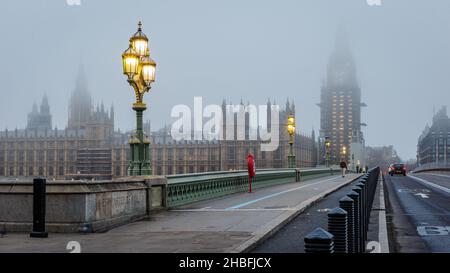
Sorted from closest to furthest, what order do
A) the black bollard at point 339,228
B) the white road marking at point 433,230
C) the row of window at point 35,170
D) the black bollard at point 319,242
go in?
the black bollard at point 319,242
the black bollard at point 339,228
the white road marking at point 433,230
the row of window at point 35,170

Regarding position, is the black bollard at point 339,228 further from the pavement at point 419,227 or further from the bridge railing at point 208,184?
the bridge railing at point 208,184

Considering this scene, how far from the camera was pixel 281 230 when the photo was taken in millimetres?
12398

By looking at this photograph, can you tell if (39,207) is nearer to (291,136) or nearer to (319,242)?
(319,242)

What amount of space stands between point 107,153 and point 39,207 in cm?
17314

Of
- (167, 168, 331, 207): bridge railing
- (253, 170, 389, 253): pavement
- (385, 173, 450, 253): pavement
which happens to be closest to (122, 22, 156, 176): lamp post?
(167, 168, 331, 207): bridge railing

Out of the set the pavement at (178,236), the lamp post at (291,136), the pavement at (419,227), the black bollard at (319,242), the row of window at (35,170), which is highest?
the lamp post at (291,136)

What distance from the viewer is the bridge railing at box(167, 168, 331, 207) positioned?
57.1ft

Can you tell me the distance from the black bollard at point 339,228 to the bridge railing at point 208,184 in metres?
10.7

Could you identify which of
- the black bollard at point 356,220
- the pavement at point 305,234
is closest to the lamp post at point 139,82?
the pavement at point 305,234

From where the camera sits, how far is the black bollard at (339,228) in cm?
620

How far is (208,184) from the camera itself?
70.2ft

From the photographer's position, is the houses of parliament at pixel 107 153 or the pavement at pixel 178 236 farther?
the houses of parliament at pixel 107 153

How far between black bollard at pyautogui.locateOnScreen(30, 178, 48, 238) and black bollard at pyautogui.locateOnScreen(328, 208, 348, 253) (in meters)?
6.60
